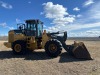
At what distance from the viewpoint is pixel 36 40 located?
1833 centimetres

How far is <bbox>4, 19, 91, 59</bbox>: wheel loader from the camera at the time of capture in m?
16.6

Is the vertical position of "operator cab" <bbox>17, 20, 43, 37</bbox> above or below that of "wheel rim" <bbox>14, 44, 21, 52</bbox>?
above

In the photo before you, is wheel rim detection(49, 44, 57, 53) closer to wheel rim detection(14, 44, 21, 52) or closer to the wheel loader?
the wheel loader

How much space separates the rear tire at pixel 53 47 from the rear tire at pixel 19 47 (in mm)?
2497

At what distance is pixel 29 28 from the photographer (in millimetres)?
18688

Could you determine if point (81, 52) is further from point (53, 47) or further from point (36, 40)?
point (36, 40)

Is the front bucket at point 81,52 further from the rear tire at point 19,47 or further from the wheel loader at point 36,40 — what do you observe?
the rear tire at point 19,47

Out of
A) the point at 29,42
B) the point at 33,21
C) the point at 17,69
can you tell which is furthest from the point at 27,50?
the point at 17,69

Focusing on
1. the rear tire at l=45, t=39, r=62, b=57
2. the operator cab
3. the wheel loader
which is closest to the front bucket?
the wheel loader

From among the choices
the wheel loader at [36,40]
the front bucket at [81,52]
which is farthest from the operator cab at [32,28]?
the front bucket at [81,52]

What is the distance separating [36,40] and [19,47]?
1.66 m

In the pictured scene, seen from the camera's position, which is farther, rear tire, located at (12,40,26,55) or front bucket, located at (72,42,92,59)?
rear tire, located at (12,40,26,55)

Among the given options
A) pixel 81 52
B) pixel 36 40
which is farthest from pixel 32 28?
pixel 81 52

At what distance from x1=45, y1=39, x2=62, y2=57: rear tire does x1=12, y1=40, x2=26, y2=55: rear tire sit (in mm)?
2497
